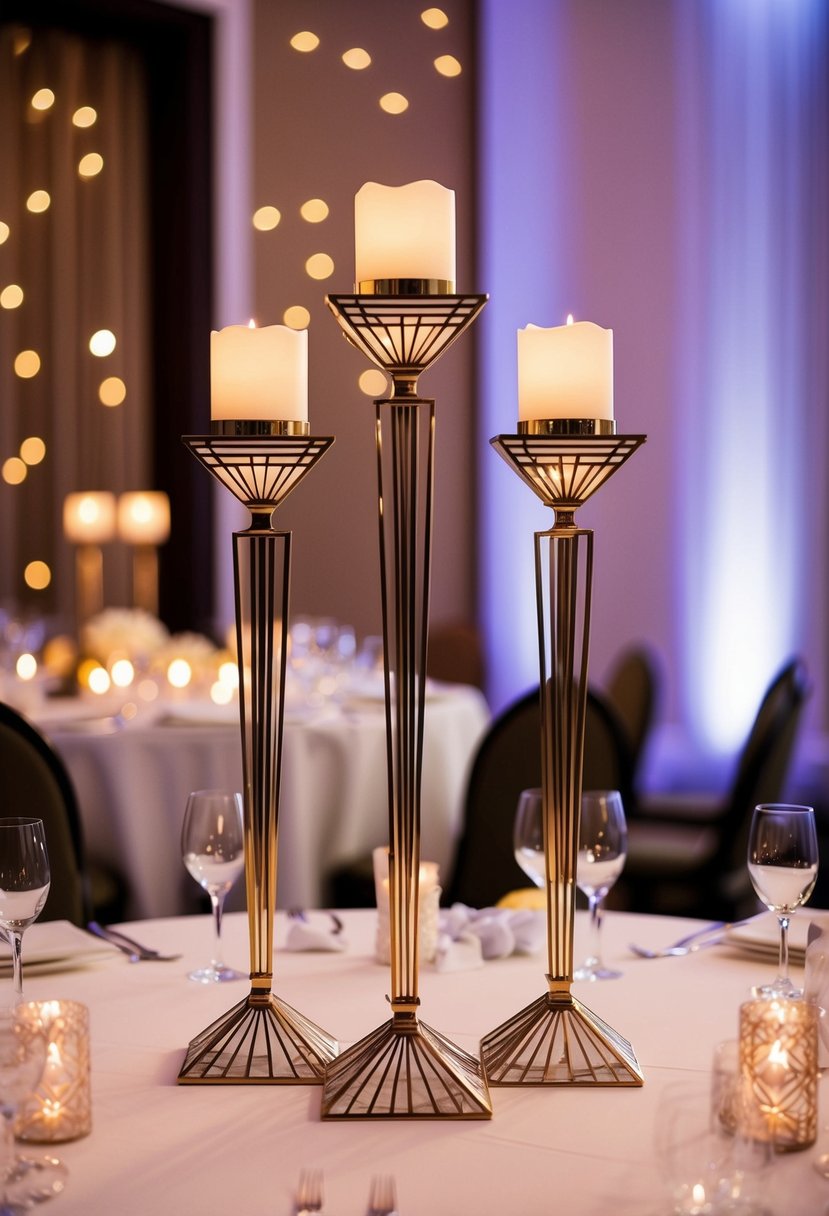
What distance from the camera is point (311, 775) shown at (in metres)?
3.19

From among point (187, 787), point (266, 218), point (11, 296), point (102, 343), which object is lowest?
point (187, 787)

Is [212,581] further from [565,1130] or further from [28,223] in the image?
[565,1130]

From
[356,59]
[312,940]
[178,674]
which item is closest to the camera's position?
[312,940]

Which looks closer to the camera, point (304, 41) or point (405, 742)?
point (405, 742)

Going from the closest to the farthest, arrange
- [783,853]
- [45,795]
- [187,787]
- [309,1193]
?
[309,1193]
[783,853]
[45,795]
[187,787]

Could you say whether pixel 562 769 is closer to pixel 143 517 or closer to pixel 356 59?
pixel 143 517

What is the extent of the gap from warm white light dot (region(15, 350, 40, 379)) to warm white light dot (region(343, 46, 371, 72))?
1.73 m

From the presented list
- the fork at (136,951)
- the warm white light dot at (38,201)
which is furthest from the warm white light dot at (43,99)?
the fork at (136,951)

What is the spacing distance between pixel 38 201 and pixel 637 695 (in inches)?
125

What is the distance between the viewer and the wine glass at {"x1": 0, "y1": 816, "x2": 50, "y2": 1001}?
1201 mm

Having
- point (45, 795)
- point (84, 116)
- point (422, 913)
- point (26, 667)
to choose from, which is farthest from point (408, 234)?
point (84, 116)

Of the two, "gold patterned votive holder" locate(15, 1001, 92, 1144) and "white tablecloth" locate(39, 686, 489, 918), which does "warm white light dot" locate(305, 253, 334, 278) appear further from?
"gold patterned votive holder" locate(15, 1001, 92, 1144)

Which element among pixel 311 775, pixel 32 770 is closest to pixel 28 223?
pixel 311 775

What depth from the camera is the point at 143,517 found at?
221 inches
